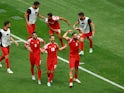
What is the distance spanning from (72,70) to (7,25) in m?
3.59

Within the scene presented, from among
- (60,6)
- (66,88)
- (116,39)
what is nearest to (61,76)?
(66,88)

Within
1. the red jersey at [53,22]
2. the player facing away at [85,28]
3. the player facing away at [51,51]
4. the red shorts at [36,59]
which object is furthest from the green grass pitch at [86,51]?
the red jersey at [53,22]

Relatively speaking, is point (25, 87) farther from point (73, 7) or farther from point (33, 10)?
point (73, 7)

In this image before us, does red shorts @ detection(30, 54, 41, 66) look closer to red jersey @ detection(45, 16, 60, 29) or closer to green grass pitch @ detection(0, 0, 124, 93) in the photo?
green grass pitch @ detection(0, 0, 124, 93)

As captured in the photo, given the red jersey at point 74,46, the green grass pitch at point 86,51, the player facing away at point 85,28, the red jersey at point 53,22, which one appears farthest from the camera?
the red jersey at point 53,22

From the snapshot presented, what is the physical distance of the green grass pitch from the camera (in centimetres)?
1998

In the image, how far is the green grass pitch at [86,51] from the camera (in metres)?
20.0

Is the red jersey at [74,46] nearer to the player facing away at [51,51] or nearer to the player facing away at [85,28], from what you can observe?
the player facing away at [51,51]

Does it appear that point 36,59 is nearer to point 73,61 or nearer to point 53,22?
point 73,61

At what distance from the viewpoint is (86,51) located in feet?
80.2

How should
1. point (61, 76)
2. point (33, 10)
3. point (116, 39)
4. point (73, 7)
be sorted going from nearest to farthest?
point (61, 76), point (33, 10), point (116, 39), point (73, 7)

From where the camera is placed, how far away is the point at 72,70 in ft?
64.7

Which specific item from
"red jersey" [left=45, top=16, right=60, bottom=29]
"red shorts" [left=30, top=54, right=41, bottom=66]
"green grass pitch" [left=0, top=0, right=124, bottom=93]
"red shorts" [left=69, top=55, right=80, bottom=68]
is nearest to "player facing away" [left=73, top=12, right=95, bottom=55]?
"green grass pitch" [left=0, top=0, right=124, bottom=93]

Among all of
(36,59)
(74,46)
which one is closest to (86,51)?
(74,46)
